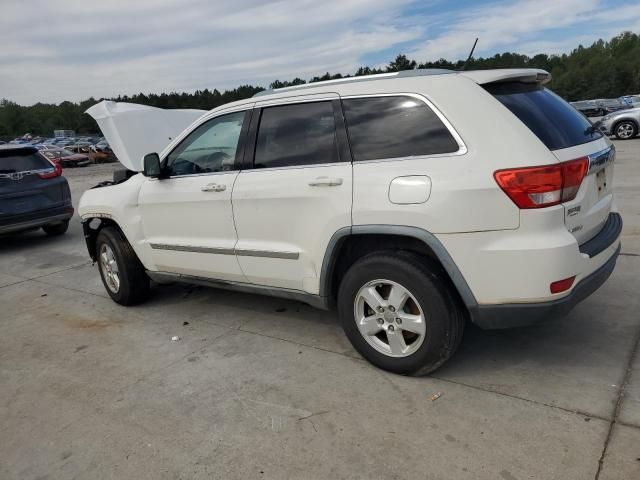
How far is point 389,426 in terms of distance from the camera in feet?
9.11

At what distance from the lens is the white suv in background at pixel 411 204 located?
8.90 ft

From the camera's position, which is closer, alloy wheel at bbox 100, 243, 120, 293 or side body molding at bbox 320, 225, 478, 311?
side body molding at bbox 320, 225, 478, 311

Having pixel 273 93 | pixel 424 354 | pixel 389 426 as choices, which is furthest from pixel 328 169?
pixel 389 426

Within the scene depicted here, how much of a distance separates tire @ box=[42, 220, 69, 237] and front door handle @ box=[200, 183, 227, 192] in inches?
261

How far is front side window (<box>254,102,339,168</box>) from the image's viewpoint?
11.1ft

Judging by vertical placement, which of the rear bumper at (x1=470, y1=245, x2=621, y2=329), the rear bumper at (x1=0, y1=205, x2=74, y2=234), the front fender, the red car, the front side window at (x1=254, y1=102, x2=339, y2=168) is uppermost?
the front side window at (x1=254, y1=102, x2=339, y2=168)

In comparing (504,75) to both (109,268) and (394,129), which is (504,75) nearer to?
(394,129)

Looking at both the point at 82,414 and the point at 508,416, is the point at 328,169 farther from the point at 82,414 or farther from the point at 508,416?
the point at 82,414

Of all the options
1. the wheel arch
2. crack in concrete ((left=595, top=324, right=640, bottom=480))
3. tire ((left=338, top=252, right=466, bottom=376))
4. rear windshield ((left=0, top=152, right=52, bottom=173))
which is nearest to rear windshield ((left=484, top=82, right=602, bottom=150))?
tire ((left=338, top=252, right=466, bottom=376))

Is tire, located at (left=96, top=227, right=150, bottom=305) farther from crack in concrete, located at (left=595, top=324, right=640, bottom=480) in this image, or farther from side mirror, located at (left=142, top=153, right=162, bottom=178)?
crack in concrete, located at (left=595, top=324, right=640, bottom=480)

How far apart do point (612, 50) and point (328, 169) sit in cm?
14837

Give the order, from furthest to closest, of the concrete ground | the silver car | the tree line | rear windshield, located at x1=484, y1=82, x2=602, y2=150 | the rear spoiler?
the tree line, the silver car, the rear spoiler, rear windshield, located at x1=484, y1=82, x2=602, y2=150, the concrete ground

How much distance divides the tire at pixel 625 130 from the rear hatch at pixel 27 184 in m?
17.7

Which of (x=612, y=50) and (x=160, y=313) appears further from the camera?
(x=612, y=50)
